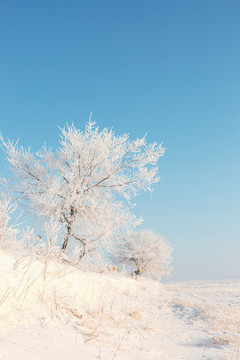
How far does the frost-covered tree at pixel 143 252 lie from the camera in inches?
1401

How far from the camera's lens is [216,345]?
5082 mm

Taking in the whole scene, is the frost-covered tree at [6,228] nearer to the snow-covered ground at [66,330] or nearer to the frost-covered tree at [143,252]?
the snow-covered ground at [66,330]

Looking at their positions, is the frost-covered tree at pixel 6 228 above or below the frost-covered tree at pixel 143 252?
below

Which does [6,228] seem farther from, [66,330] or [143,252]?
[143,252]

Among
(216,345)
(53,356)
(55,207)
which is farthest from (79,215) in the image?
(53,356)

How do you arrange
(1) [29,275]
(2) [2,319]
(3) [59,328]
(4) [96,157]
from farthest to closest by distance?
1. (4) [96,157]
2. (1) [29,275]
3. (3) [59,328]
4. (2) [2,319]

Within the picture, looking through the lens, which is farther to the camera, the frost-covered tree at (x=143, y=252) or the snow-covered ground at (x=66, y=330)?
the frost-covered tree at (x=143, y=252)

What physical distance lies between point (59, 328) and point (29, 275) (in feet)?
4.67

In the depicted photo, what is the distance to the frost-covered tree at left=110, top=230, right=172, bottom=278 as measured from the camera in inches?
1401

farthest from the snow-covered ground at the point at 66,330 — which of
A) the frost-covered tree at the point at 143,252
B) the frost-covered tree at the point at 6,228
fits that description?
the frost-covered tree at the point at 143,252

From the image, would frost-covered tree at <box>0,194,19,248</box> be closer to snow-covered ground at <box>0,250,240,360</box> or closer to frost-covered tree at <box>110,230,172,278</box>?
snow-covered ground at <box>0,250,240,360</box>

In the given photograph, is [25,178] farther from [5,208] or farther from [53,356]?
[53,356]

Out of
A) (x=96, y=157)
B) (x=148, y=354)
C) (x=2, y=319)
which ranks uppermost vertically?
(x=96, y=157)

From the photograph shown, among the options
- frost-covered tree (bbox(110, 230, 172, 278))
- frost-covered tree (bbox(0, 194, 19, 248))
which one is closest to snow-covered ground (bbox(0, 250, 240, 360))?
frost-covered tree (bbox(0, 194, 19, 248))
